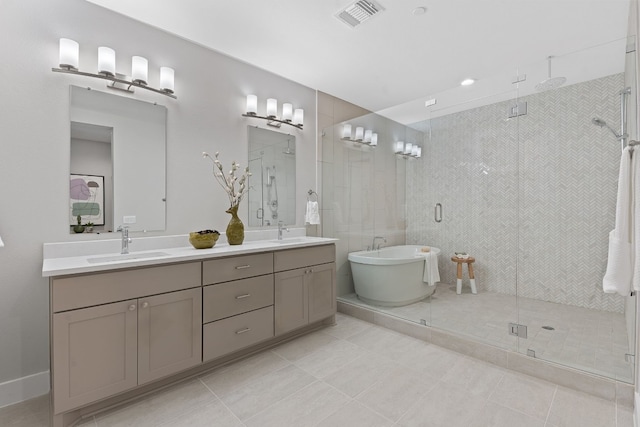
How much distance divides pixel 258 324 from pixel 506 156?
2.51 m

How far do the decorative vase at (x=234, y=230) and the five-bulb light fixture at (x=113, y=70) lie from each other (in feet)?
3.43

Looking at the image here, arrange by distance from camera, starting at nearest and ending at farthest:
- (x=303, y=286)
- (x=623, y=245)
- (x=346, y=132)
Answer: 1. (x=623, y=245)
2. (x=303, y=286)
3. (x=346, y=132)

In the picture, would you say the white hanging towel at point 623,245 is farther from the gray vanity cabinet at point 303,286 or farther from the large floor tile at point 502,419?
the gray vanity cabinet at point 303,286

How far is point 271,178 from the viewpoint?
3.05 metres

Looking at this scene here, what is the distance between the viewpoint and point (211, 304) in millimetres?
2008

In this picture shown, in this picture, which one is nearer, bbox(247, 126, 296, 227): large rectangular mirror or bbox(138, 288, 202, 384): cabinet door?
bbox(138, 288, 202, 384): cabinet door

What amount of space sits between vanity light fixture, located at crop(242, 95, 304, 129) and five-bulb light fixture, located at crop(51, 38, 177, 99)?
70 centimetres

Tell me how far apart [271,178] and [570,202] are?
2744 mm

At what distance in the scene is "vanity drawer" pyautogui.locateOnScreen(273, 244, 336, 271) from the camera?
8.07ft

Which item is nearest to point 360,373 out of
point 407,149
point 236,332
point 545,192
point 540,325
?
point 236,332

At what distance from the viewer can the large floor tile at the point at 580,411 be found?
5.11 ft

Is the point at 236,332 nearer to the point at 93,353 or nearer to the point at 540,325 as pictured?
the point at 93,353

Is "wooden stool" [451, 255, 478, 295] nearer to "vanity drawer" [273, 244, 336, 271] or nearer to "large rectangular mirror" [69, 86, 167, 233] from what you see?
"vanity drawer" [273, 244, 336, 271]

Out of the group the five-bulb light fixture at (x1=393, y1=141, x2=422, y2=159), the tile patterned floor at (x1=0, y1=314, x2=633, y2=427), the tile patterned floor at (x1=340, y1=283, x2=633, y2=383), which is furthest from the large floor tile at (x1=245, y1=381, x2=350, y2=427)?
the five-bulb light fixture at (x1=393, y1=141, x2=422, y2=159)
